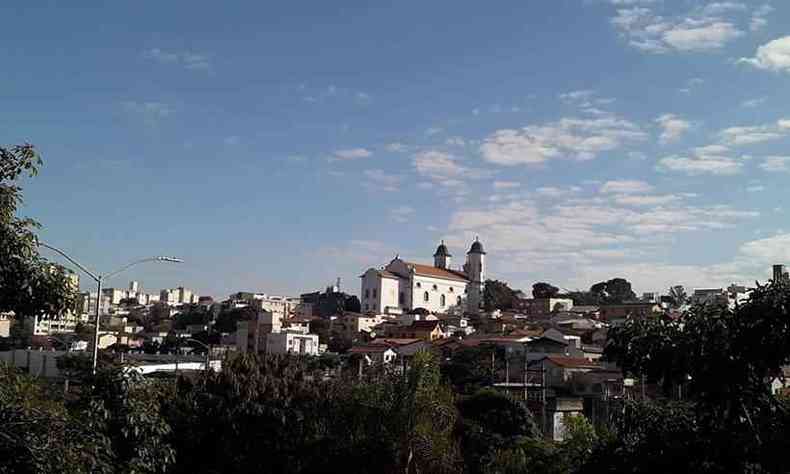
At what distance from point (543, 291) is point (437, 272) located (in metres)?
20.7

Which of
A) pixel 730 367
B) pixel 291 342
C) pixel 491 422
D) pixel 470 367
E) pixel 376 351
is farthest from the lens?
pixel 291 342

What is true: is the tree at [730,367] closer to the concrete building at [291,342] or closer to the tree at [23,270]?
the tree at [23,270]

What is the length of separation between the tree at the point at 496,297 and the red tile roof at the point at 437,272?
610 cm

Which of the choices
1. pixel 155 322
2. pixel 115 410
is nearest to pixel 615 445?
pixel 115 410

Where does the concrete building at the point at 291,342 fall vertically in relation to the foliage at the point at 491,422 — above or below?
above

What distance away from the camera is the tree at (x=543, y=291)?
14312 cm

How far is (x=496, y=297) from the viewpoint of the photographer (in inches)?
5689

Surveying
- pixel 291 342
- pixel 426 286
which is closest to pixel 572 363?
pixel 291 342

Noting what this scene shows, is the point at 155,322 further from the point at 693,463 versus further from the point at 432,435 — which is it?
the point at 693,463

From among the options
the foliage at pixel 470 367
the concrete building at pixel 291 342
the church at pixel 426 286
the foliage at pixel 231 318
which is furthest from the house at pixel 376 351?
the church at pixel 426 286

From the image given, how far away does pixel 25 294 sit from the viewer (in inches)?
279

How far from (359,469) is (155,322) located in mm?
116110

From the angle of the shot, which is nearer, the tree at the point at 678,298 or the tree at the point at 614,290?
the tree at the point at 678,298

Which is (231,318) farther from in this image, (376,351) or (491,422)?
(491,422)
